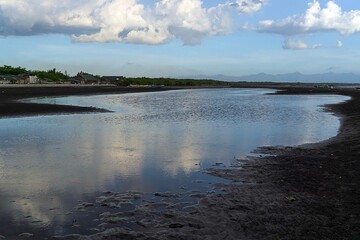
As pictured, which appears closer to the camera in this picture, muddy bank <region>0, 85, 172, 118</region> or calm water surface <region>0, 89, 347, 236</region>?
calm water surface <region>0, 89, 347, 236</region>

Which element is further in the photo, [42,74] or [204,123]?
[42,74]

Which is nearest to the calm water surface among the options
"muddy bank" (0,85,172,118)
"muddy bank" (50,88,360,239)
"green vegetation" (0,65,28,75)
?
"muddy bank" (50,88,360,239)

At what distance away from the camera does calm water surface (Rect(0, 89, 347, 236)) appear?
9.90m

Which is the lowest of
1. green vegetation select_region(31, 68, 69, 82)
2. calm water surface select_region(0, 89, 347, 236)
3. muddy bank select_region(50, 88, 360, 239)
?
calm water surface select_region(0, 89, 347, 236)

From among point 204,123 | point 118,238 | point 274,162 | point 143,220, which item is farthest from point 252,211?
point 204,123

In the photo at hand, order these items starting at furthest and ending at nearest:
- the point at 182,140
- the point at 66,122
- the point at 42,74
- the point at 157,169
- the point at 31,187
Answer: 1. the point at 42,74
2. the point at 66,122
3. the point at 182,140
4. the point at 157,169
5. the point at 31,187

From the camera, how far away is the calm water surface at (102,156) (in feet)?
32.5

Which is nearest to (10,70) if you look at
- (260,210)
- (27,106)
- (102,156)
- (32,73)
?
(32,73)

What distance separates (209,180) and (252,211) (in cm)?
333

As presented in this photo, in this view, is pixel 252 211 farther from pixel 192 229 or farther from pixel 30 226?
pixel 30 226

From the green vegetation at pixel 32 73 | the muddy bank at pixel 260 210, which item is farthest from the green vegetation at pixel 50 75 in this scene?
the muddy bank at pixel 260 210

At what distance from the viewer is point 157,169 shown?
14.0m

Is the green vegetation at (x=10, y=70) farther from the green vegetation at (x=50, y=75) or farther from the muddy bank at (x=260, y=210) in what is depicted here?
the muddy bank at (x=260, y=210)

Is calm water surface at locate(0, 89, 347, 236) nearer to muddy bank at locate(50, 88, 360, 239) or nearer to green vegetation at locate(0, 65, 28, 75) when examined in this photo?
muddy bank at locate(50, 88, 360, 239)
